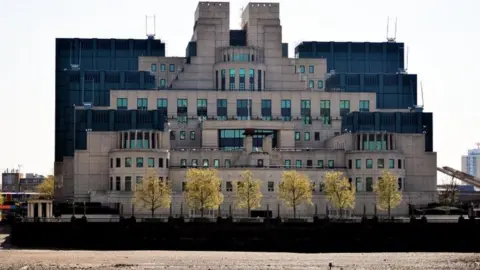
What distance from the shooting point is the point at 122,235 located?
592ft

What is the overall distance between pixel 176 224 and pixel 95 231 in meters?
11.7

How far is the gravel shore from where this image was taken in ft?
480

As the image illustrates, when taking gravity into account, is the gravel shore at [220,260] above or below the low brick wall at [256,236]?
below

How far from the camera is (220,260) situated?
514 ft

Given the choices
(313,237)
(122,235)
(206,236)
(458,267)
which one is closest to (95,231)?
(122,235)

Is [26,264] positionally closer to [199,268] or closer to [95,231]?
[199,268]

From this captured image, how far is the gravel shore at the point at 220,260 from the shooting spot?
146m

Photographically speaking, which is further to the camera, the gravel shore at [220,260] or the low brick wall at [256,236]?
the low brick wall at [256,236]

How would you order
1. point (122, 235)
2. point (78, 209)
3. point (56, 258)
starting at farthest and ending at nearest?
1. point (78, 209)
2. point (122, 235)
3. point (56, 258)

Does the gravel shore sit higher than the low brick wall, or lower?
lower

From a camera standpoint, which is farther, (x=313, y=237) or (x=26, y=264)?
(x=313, y=237)

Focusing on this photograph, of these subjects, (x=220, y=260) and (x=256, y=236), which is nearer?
(x=220, y=260)

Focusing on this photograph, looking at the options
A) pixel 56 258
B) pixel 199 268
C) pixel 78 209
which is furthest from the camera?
pixel 78 209

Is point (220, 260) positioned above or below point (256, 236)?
below
